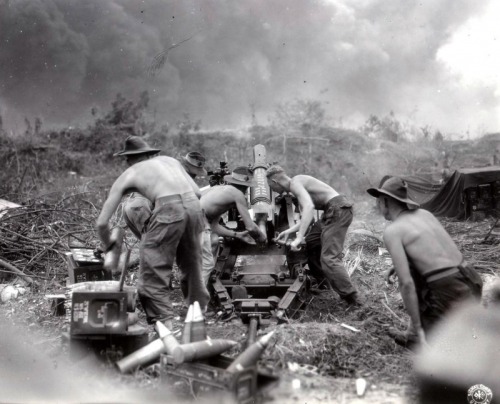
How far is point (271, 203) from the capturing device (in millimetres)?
7051

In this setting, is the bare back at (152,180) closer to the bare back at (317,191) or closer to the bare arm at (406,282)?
the bare back at (317,191)

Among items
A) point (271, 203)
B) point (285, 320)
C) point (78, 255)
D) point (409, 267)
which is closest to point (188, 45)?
point (271, 203)

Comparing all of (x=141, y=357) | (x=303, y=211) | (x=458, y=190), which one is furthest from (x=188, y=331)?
(x=458, y=190)

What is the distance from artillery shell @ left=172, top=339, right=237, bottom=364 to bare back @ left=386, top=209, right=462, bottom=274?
5.08ft

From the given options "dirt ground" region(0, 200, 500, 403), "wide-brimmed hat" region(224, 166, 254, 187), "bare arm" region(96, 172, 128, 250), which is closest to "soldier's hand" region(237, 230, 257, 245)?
"wide-brimmed hat" region(224, 166, 254, 187)

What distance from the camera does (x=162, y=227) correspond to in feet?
15.6

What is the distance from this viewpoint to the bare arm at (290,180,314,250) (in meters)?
6.07

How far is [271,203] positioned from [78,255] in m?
2.66

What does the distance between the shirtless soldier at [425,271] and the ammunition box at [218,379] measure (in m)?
1.33

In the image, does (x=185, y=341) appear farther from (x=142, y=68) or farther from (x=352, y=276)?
(x=142, y=68)

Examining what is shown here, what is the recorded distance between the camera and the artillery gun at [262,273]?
553 centimetres

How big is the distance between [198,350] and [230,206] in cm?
316

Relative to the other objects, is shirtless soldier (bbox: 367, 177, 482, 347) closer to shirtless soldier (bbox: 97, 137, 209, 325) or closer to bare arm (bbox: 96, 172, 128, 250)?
shirtless soldier (bbox: 97, 137, 209, 325)

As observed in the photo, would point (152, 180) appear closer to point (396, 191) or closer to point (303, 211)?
point (303, 211)
